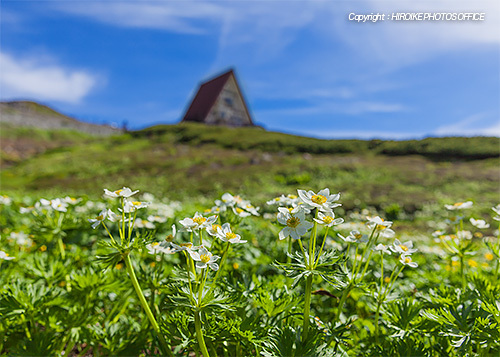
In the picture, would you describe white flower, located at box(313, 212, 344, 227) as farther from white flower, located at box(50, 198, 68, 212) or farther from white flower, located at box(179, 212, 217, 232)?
white flower, located at box(50, 198, 68, 212)

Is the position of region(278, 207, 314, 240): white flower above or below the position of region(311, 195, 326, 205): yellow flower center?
below

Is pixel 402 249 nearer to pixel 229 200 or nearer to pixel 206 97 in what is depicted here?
pixel 229 200

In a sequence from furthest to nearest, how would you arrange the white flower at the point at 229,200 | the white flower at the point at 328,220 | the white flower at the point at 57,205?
1. the white flower at the point at 57,205
2. the white flower at the point at 229,200
3. the white flower at the point at 328,220

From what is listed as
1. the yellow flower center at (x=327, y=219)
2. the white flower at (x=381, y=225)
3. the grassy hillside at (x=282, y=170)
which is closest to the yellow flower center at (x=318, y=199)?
the yellow flower center at (x=327, y=219)

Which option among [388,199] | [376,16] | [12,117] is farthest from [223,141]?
[12,117]

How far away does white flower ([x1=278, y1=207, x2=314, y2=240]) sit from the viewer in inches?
57.3

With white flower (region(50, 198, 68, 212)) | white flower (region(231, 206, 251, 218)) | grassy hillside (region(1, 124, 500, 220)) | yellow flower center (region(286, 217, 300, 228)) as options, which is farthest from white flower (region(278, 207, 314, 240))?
grassy hillside (region(1, 124, 500, 220))

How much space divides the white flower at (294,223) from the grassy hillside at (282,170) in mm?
7870

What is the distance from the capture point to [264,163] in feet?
53.0

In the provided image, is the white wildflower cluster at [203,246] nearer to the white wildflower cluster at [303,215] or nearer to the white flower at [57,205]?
the white wildflower cluster at [303,215]

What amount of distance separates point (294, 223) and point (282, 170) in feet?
41.9

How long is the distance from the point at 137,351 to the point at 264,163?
14.4 m

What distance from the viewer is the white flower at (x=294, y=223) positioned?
4.78ft

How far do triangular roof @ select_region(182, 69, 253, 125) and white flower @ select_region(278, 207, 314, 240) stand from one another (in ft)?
74.8
